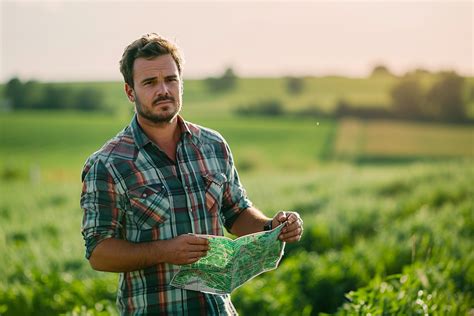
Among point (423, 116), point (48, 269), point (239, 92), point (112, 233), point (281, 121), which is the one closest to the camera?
point (112, 233)

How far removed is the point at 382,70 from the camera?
49.2 m

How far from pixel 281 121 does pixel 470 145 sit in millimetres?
17497

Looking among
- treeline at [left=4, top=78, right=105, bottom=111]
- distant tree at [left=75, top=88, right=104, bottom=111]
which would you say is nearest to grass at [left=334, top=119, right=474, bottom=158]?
distant tree at [left=75, top=88, right=104, bottom=111]

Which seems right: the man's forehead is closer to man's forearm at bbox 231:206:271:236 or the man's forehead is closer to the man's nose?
the man's nose

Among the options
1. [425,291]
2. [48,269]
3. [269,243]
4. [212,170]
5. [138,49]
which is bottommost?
[48,269]

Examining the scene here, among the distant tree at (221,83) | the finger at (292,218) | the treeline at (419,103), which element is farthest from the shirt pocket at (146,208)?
the distant tree at (221,83)

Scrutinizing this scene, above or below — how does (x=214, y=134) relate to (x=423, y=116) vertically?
above

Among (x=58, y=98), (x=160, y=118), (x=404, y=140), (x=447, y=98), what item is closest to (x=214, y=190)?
(x=160, y=118)

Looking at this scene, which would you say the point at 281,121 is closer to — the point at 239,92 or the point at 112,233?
the point at 239,92

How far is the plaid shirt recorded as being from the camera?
307 centimetres

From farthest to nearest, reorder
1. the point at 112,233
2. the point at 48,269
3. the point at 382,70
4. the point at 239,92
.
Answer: the point at 239,92 → the point at 382,70 → the point at 48,269 → the point at 112,233

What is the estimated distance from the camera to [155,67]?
326 cm

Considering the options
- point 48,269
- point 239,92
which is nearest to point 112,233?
point 48,269

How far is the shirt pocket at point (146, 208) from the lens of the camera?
3.13 metres
